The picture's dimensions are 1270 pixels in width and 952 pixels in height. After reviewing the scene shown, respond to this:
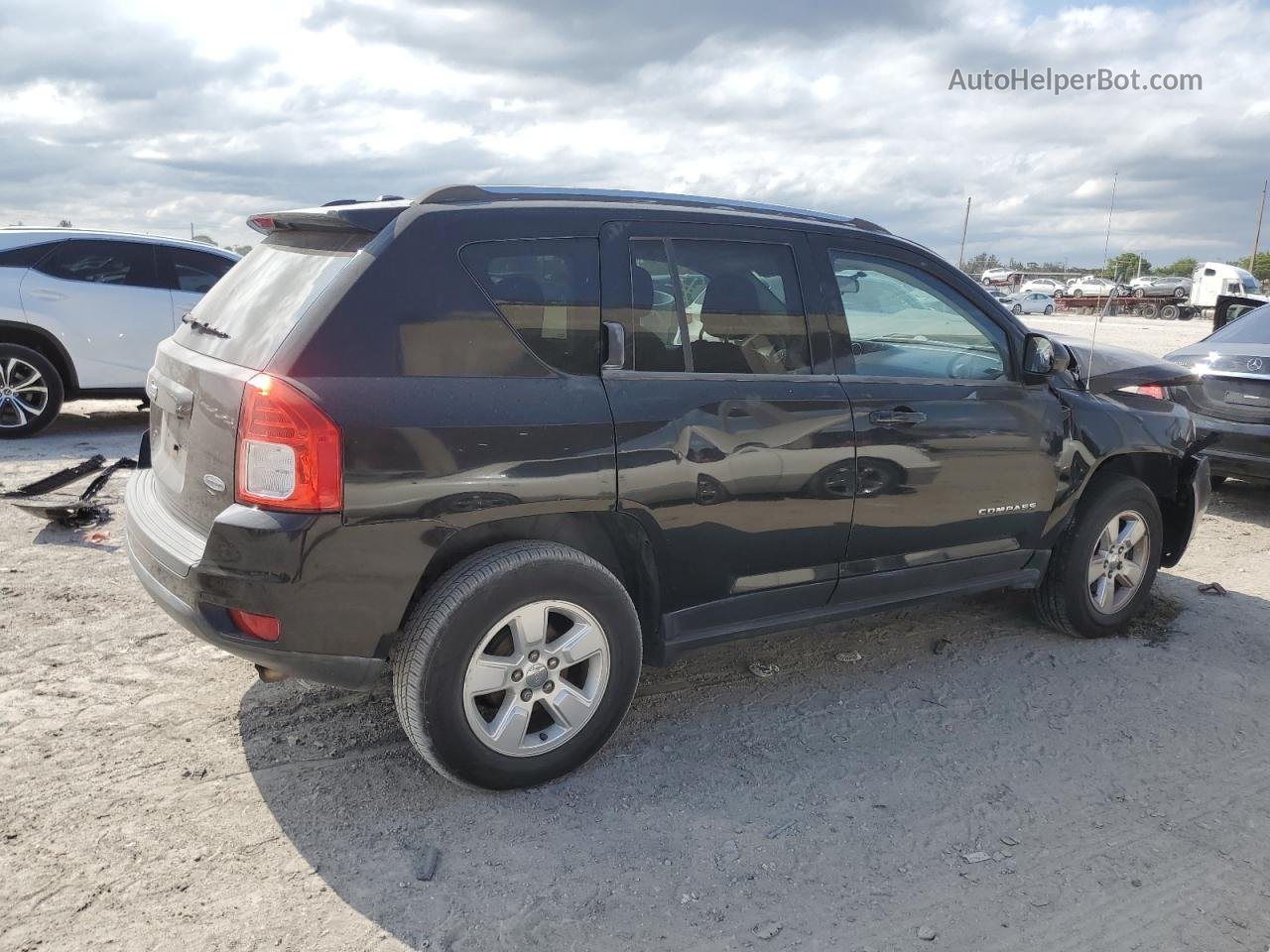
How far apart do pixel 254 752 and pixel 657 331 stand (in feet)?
6.42

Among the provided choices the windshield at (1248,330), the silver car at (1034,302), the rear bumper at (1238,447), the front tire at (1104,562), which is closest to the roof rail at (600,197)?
the front tire at (1104,562)

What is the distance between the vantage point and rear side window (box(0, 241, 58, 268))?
Answer: 851cm

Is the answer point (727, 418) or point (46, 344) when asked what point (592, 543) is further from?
point (46, 344)

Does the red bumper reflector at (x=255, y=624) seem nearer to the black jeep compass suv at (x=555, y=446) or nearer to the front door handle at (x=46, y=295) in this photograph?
the black jeep compass suv at (x=555, y=446)

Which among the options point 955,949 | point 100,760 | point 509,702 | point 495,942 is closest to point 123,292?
point 100,760

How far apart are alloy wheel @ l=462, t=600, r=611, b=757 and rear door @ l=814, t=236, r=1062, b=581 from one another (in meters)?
1.16

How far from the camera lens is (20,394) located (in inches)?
337

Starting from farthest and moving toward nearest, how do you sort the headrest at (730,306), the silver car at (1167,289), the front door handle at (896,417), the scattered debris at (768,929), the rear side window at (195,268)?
the silver car at (1167,289)
the rear side window at (195,268)
the front door handle at (896,417)
the headrest at (730,306)
the scattered debris at (768,929)

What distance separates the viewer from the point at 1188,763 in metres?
3.67

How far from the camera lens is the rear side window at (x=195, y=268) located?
934 cm

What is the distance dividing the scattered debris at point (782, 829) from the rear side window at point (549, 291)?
153cm

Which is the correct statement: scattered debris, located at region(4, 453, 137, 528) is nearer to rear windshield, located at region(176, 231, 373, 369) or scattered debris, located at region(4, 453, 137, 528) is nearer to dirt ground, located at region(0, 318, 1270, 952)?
dirt ground, located at region(0, 318, 1270, 952)

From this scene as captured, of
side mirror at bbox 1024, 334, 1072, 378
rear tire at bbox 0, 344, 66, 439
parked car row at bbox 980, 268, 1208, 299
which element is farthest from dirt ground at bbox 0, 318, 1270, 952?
parked car row at bbox 980, 268, 1208, 299

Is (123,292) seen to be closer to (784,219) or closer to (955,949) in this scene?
(784,219)
